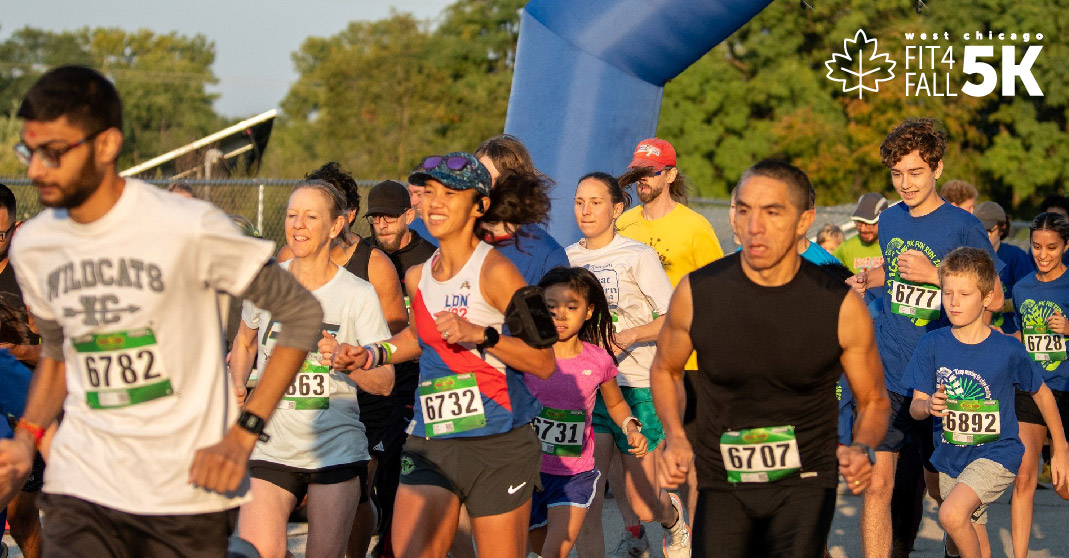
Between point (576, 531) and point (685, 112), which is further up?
point (685, 112)

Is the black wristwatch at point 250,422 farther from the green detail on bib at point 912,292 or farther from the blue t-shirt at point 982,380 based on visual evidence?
the green detail on bib at point 912,292

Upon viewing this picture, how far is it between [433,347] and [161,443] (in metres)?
1.60

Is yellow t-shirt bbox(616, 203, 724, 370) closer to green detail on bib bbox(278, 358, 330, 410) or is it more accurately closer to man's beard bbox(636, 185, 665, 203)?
man's beard bbox(636, 185, 665, 203)

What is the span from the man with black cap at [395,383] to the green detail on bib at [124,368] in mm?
3121

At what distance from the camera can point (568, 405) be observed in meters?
6.23

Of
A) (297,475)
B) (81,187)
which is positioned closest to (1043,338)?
(297,475)

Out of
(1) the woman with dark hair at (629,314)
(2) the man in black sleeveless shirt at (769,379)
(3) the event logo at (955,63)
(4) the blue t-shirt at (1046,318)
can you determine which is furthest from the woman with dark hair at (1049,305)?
(3) the event logo at (955,63)

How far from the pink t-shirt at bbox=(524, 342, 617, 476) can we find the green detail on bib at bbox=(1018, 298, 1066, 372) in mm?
3678

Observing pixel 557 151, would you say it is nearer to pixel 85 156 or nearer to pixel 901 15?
pixel 85 156

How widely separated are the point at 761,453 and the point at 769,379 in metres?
0.26

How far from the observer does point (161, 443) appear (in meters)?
3.54

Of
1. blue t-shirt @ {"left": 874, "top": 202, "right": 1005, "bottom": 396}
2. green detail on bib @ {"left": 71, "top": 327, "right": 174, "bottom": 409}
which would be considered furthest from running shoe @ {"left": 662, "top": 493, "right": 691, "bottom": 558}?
green detail on bib @ {"left": 71, "top": 327, "right": 174, "bottom": 409}

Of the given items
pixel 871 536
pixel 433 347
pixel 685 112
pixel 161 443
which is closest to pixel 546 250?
pixel 433 347

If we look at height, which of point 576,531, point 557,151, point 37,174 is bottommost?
point 576,531
